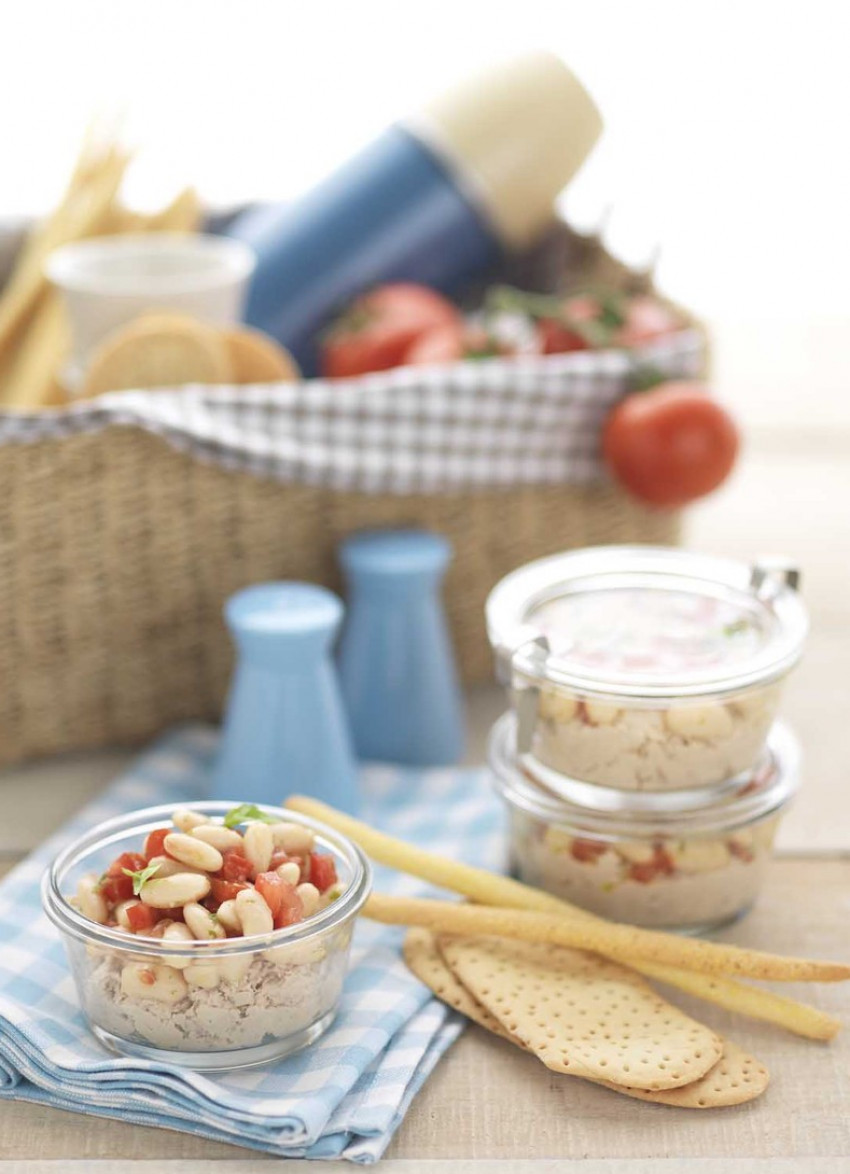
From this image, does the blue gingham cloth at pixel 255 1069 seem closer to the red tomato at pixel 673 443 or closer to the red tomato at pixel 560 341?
the red tomato at pixel 673 443

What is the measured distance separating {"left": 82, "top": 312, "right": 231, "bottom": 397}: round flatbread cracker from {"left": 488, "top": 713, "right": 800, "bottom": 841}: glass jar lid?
13.7 inches

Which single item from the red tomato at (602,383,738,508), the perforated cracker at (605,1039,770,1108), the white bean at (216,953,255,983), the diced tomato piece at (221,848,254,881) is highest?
the red tomato at (602,383,738,508)

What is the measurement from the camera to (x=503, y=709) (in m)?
1.18

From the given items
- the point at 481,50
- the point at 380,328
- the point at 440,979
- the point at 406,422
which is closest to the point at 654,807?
the point at 440,979

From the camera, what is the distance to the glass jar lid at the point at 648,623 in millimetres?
844

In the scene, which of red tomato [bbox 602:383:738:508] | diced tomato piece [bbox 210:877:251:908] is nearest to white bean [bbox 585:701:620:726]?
diced tomato piece [bbox 210:877:251:908]

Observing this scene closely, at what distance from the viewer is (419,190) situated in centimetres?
Answer: 134

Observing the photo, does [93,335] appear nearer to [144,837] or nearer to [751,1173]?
[144,837]

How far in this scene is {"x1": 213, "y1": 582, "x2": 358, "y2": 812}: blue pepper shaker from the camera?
973 mm

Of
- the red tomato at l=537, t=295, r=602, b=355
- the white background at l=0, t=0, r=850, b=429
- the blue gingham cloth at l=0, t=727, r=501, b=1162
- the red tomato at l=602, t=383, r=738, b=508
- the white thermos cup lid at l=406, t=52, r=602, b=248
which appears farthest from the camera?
the white background at l=0, t=0, r=850, b=429

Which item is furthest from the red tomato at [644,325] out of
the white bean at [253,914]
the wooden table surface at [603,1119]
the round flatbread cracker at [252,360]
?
the white bean at [253,914]

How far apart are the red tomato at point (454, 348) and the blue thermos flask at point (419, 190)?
0.45 ft

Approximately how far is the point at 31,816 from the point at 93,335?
13.8 inches

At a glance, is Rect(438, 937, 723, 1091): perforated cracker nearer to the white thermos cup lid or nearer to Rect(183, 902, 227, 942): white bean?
Rect(183, 902, 227, 942): white bean
